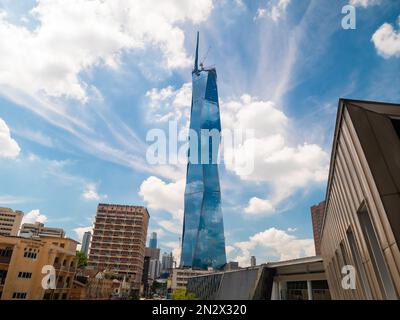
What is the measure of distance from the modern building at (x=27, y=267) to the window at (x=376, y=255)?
3556 cm

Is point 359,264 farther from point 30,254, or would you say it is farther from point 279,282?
point 279,282

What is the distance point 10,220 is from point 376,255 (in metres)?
175

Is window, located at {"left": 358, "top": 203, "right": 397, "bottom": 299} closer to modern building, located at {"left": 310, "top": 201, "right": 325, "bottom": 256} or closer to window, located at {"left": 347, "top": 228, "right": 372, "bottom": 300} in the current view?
window, located at {"left": 347, "top": 228, "right": 372, "bottom": 300}

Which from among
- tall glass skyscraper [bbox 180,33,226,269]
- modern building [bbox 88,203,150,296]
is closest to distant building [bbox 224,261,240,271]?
tall glass skyscraper [bbox 180,33,226,269]

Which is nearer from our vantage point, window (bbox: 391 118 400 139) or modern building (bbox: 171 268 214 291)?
window (bbox: 391 118 400 139)

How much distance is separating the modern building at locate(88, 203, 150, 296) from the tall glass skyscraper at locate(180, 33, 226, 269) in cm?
2172

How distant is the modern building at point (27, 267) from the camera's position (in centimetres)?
3145

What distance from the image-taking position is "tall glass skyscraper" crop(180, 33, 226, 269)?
110875mm

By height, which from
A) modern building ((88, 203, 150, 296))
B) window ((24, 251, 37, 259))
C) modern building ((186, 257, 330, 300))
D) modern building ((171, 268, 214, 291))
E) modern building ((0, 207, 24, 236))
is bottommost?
modern building ((186, 257, 330, 300))

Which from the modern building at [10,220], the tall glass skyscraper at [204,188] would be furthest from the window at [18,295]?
the modern building at [10,220]

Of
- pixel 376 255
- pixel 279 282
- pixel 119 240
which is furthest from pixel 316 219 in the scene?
pixel 376 255
